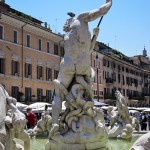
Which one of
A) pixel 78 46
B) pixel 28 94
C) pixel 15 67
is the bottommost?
pixel 28 94

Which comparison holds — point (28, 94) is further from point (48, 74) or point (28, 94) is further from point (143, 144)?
point (143, 144)

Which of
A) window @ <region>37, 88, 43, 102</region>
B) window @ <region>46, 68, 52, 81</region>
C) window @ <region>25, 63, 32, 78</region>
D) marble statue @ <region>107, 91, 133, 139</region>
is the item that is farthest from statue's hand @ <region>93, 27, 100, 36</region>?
window @ <region>46, 68, 52, 81</region>

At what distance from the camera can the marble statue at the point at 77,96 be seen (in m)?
6.22

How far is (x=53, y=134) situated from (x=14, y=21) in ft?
99.2

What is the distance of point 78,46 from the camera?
262 inches

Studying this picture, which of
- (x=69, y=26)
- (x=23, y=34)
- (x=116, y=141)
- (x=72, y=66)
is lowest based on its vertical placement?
(x=116, y=141)

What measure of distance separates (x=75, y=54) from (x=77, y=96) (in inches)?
28.1

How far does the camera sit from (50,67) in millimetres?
43031

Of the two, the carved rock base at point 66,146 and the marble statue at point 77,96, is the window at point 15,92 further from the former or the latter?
the carved rock base at point 66,146

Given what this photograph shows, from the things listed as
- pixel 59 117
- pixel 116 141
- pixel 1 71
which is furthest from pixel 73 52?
pixel 1 71

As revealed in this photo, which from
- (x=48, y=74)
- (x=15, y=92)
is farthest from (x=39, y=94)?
(x=15, y=92)

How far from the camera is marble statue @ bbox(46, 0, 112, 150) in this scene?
6223 millimetres

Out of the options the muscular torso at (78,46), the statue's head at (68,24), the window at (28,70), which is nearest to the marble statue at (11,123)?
the muscular torso at (78,46)

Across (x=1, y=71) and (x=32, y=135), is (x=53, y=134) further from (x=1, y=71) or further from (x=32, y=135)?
(x=1, y=71)
